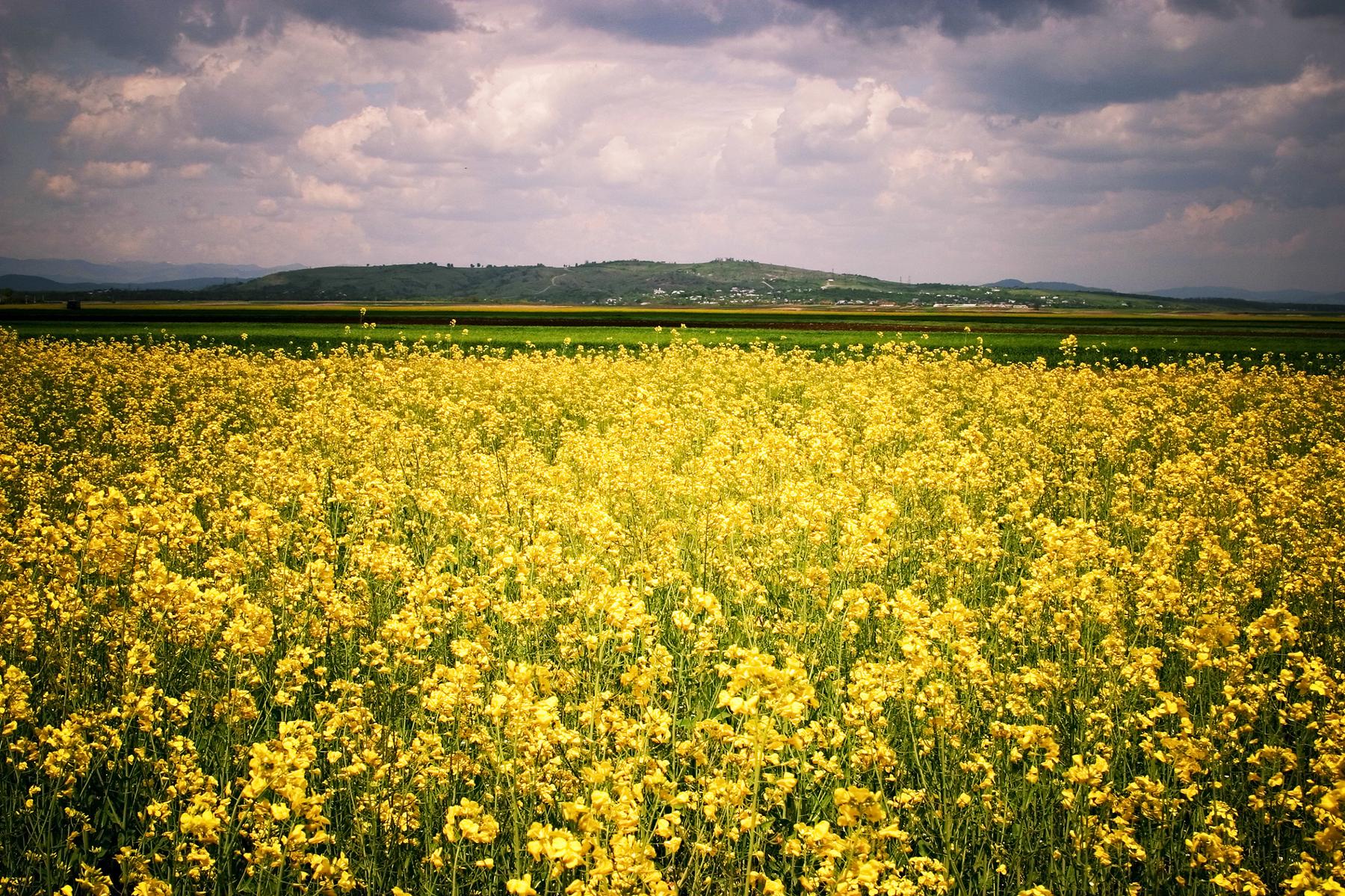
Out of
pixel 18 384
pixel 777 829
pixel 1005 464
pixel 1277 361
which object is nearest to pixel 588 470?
pixel 777 829

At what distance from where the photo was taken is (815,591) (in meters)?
6.82

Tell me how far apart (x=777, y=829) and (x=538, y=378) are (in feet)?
52.8

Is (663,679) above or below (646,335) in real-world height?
below

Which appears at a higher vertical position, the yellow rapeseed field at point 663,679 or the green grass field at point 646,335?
the green grass field at point 646,335

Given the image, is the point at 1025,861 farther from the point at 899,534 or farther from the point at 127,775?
the point at 127,775

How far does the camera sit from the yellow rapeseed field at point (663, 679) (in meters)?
3.92

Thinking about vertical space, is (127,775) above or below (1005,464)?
below

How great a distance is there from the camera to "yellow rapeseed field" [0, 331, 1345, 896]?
3922 mm

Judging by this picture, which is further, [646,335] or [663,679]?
[646,335]

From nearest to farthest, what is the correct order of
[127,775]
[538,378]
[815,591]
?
[127,775], [815,591], [538,378]

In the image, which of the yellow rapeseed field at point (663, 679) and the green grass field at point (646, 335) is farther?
the green grass field at point (646, 335)

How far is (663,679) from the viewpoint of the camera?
14.6 ft

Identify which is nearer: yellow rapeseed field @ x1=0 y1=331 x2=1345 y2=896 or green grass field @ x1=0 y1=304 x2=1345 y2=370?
yellow rapeseed field @ x1=0 y1=331 x2=1345 y2=896

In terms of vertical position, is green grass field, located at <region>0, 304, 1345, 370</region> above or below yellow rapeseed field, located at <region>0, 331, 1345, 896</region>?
above
